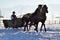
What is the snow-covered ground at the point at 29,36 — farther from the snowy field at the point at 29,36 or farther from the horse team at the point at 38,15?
the horse team at the point at 38,15

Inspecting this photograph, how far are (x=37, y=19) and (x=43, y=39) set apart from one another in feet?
18.3

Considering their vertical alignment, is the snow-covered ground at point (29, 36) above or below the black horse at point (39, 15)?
below

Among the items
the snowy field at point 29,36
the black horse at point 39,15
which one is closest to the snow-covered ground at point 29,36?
the snowy field at point 29,36

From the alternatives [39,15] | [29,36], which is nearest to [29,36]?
[29,36]

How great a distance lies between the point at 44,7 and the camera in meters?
16.8

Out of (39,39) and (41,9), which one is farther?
(41,9)

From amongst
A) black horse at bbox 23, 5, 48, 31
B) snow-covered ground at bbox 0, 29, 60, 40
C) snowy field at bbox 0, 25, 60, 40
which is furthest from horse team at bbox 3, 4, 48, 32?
snow-covered ground at bbox 0, 29, 60, 40

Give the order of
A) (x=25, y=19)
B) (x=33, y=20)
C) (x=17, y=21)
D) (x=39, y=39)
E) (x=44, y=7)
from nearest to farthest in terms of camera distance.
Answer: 1. (x=39, y=39)
2. (x=44, y=7)
3. (x=33, y=20)
4. (x=25, y=19)
5. (x=17, y=21)

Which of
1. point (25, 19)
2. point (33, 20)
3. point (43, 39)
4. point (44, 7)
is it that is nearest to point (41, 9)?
point (44, 7)

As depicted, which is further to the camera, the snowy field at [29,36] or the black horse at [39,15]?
the black horse at [39,15]

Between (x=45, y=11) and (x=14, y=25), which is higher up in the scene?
(x=45, y=11)

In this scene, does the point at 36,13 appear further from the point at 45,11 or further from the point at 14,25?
the point at 14,25

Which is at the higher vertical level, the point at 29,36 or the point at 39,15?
the point at 39,15

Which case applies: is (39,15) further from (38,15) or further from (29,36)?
(29,36)
